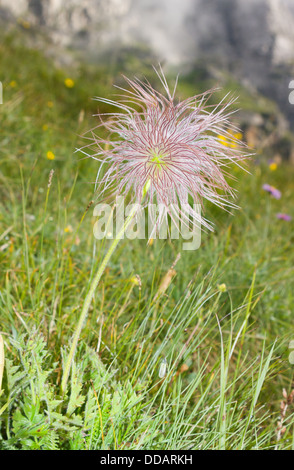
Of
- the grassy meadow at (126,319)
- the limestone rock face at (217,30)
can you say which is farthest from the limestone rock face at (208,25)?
the grassy meadow at (126,319)

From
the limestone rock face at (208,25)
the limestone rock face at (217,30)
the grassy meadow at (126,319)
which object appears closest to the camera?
the grassy meadow at (126,319)

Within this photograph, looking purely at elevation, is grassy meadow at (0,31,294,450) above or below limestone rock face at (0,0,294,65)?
below

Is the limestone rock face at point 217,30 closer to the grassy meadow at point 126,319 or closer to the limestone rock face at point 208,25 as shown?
the limestone rock face at point 208,25

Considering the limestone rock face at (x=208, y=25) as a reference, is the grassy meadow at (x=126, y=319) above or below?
below

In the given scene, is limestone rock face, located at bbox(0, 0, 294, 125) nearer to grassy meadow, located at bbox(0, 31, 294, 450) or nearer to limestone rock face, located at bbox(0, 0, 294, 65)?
limestone rock face, located at bbox(0, 0, 294, 65)

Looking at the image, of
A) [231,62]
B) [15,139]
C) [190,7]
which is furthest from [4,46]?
[190,7]

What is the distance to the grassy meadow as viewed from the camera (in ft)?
4.06

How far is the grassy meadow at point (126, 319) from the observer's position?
1236 millimetres

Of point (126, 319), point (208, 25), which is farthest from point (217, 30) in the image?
point (126, 319)

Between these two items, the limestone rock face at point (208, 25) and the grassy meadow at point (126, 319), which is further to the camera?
the limestone rock face at point (208, 25)

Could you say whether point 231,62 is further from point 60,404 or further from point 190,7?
point 60,404

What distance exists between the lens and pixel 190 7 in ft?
203

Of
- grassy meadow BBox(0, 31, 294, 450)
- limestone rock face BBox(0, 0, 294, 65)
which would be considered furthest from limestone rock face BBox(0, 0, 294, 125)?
grassy meadow BBox(0, 31, 294, 450)

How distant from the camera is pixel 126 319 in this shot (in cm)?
186
